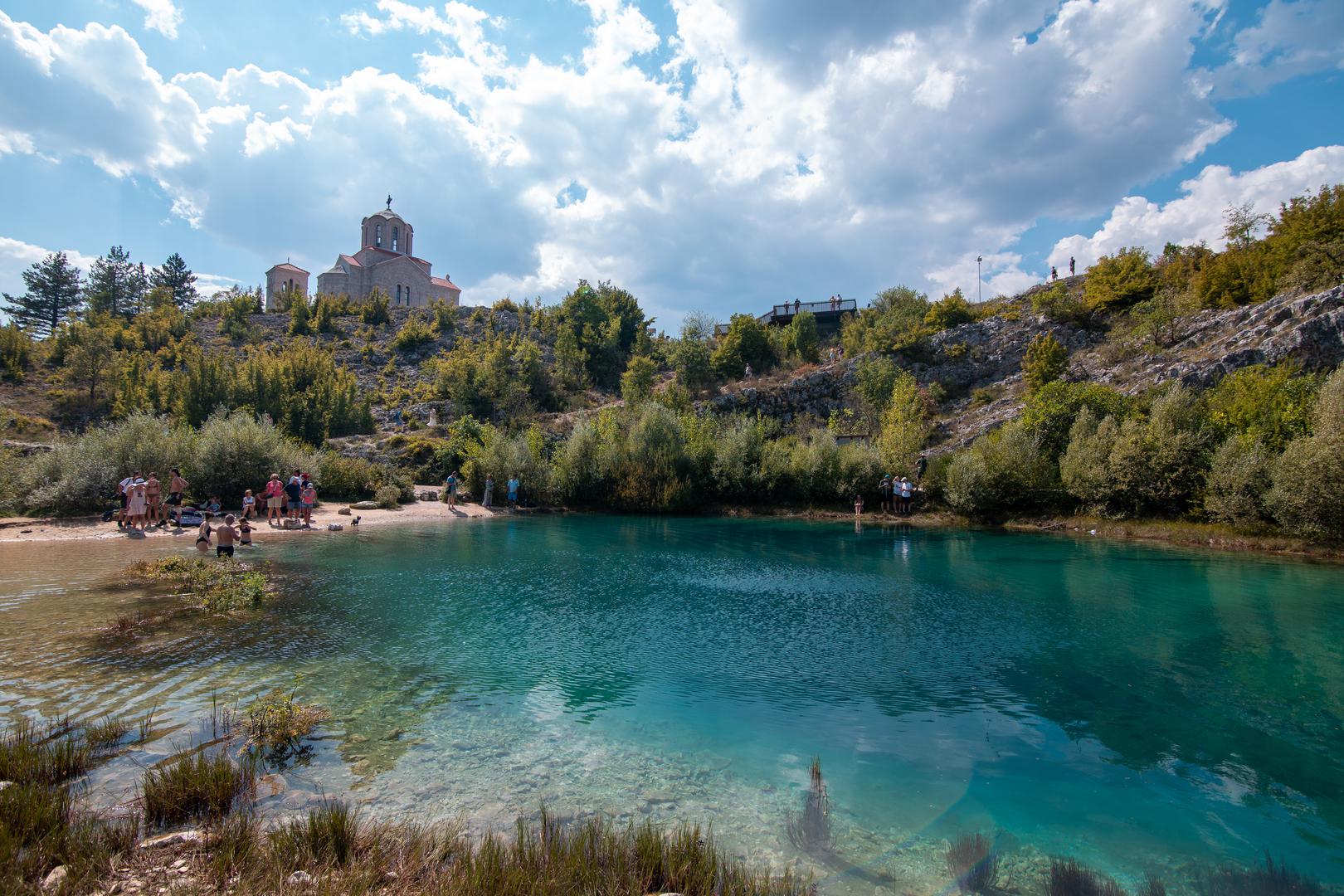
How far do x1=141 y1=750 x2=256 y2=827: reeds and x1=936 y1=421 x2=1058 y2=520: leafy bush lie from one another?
3144 centimetres

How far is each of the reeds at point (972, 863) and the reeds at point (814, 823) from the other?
1.08 m

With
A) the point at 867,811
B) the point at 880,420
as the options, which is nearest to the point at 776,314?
the point at 880,420

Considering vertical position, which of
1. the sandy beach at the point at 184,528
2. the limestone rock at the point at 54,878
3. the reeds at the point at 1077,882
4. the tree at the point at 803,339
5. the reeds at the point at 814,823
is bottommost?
the reeds at the point at 1077,882

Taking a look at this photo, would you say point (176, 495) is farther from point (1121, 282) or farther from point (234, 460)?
point (1121, 282)

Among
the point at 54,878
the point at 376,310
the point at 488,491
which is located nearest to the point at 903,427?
the point at 488,491

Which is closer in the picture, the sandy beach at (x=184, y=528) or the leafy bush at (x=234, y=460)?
the sandy beach at (x=184, y=528)

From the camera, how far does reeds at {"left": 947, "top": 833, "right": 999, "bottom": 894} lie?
218 inches

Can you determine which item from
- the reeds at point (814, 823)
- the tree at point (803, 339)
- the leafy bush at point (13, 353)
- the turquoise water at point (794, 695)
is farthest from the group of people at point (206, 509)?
the tree at point (803, 339)

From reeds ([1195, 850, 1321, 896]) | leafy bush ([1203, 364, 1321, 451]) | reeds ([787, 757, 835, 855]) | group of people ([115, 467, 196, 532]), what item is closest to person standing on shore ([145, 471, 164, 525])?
group of people ([115, 467, 196, 532])

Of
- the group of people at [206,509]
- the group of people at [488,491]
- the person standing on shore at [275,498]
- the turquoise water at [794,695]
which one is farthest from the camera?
the group of people at [488,491]

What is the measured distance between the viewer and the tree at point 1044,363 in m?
44.9

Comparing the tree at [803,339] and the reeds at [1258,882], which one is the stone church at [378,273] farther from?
the reeds at [1258,882]

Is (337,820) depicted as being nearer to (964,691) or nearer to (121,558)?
(964,691)

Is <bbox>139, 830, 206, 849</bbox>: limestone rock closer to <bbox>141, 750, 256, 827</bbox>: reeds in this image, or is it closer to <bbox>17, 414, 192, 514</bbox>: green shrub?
<bbox>141, 750, 256, 827</bbox>: reeds
